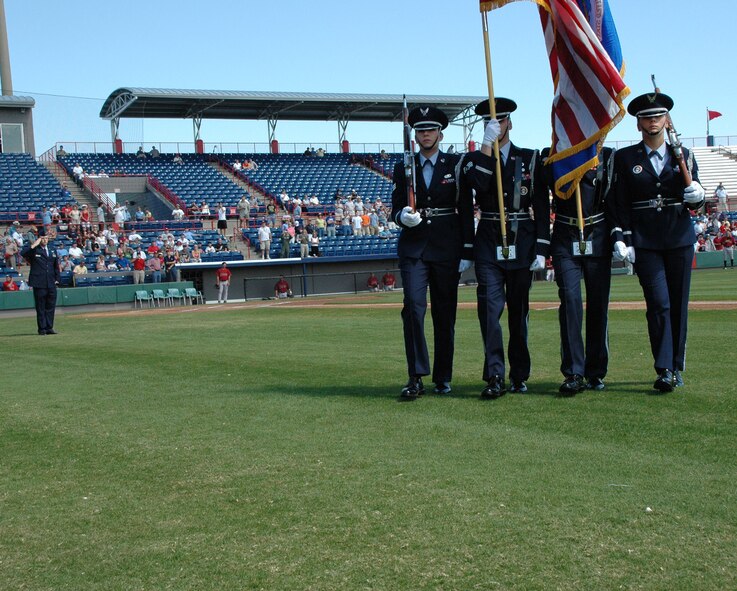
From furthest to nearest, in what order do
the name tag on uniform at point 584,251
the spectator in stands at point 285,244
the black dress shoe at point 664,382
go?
the spectator in stands at point 285,244 → the name tag on uniform at point 584,251 → the black dress shoe at point 664,382

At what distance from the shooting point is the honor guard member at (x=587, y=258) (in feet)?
24.7

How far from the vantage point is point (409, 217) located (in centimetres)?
757

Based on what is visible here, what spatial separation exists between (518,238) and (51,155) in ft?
139

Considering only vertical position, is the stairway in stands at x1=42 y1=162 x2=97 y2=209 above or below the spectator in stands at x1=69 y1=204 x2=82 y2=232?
above

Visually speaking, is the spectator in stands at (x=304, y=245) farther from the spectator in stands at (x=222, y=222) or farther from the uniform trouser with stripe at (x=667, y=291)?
the uniform trouser with stripe at (x=667, y=291)

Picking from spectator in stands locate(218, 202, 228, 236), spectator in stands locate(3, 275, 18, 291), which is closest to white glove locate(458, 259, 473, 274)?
spectator in stands locate(3, 275, 18, 291)

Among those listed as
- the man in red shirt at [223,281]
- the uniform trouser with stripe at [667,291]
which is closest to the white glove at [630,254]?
the uniform trouser with stripe at [667,291]

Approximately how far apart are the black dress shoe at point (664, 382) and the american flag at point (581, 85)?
160cm

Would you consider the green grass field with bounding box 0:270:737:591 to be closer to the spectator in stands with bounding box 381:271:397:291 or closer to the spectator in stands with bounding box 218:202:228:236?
the spectator in stands with bounding box 381:271:397:291

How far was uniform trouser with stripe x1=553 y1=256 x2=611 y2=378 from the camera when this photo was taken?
7.56m

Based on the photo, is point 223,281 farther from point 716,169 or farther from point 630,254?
point 716,169

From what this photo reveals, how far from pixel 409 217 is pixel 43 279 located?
42.0ft

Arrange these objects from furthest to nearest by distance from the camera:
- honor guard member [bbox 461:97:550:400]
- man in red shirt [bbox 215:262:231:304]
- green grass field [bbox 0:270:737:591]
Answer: man in red shirt [bbox 215:262:231:304]
honor guard member [bbox 461:97:550:400]
green grass field [bbox 0:270:737:591]

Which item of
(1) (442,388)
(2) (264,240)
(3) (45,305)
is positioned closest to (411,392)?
(1) (442,388)
